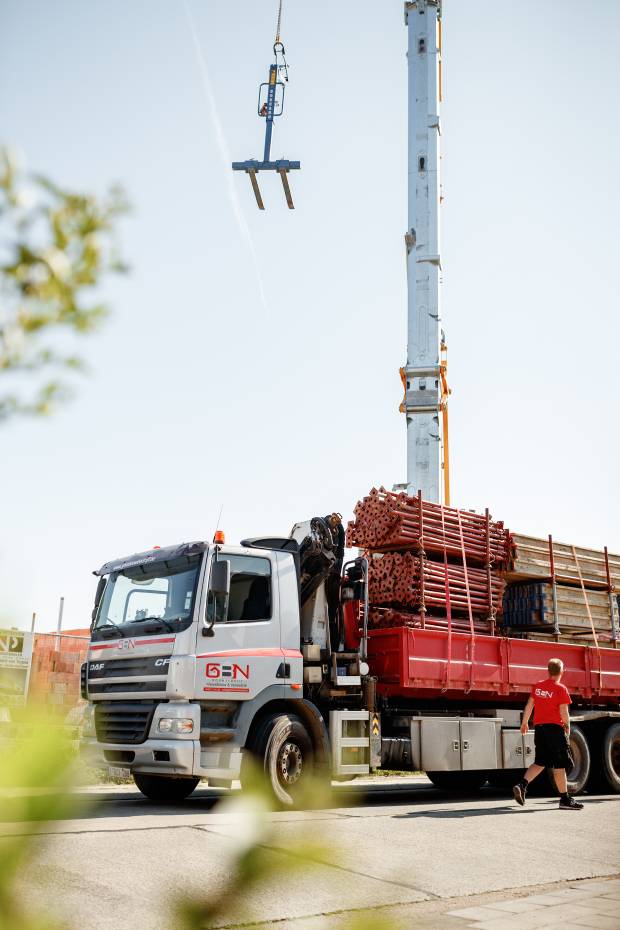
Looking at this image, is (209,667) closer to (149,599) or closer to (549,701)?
(149,599)

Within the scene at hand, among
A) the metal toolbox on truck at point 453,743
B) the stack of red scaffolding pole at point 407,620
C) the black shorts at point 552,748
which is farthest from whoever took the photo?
the stack of red scaffolding pole at point 407,620

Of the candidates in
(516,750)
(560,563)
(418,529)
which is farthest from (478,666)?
(560,563)

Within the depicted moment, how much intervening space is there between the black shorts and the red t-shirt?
0.25 ft

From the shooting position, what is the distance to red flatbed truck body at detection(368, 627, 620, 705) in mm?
10906

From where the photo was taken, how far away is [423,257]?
1881 centimetres

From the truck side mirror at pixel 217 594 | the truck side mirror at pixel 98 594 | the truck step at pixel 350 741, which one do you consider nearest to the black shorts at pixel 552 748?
the truck step at pixel 350 741

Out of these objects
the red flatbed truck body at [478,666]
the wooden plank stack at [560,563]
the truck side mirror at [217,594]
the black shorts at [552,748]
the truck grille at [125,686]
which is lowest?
the black shorts at [552,748]

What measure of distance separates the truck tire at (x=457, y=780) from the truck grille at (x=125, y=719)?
210 inches

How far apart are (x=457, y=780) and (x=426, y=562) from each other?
3.50m

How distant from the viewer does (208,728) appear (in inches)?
361

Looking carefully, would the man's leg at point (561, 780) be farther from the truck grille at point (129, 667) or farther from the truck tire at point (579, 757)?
the truck grille at point (129, 667)

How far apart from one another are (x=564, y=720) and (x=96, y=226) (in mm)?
10152

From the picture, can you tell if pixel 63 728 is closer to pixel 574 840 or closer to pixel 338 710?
pixel 574 840

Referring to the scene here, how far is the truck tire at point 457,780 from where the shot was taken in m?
12.9
